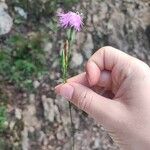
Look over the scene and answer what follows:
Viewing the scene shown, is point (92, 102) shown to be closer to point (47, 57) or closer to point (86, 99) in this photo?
point (86, 99)

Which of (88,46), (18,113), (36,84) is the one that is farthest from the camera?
(88,46)

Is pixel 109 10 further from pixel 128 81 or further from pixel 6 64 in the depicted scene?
pixel 128 81

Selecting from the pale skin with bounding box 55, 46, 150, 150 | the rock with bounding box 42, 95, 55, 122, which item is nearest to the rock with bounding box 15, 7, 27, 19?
the rock with bounding box 42, 95, 55, 122

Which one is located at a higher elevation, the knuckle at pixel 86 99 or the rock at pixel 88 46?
the knuckle at pixel 86 99

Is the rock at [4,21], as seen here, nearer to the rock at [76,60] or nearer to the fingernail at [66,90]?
the rock at [76,60]

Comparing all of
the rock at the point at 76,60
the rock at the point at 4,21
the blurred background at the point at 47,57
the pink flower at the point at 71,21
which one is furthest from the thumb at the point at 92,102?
the rock at the point at 4,21

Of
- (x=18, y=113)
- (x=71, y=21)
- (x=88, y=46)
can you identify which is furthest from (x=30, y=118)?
(x=71, y=21)
